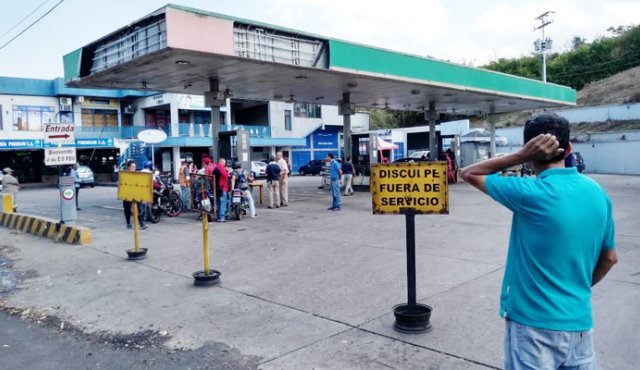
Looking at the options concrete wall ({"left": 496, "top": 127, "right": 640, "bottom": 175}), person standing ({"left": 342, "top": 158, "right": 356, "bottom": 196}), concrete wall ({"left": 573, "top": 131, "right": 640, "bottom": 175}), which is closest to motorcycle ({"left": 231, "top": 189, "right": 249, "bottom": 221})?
person standing ({"left": 342, "top": 158, "right": 356, "bottom": 196})

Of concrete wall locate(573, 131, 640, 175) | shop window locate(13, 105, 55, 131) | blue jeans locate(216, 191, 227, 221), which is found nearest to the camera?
blue jeans locate(216, 191, 227, 221)

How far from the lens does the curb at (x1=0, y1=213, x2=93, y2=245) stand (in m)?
11.2

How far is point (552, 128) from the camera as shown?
2428 millimetres

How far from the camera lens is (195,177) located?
851 cm

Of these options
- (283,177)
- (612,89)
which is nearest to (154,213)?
(283,177)

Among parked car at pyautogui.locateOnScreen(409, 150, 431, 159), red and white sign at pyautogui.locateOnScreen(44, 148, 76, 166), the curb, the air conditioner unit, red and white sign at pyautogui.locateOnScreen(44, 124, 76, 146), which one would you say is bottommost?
the curb

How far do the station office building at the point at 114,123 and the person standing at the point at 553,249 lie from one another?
32.7m

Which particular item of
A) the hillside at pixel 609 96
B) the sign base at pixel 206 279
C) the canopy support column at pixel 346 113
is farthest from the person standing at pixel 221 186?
the hillside at pixel 609 96

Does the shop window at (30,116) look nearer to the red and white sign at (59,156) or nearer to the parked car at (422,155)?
the parked car at (422,155)

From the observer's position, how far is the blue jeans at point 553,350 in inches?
93.0

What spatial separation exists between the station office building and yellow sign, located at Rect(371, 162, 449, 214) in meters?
30.0

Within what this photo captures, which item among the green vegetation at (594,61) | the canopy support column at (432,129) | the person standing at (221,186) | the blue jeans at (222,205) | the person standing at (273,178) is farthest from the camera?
the green vegetation at (594,61)

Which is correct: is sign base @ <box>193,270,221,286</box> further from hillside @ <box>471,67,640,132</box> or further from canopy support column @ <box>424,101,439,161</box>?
hillside @ <box>471,67,640,132</box>

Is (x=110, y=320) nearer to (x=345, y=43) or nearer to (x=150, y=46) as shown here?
(x=150, y=46)
